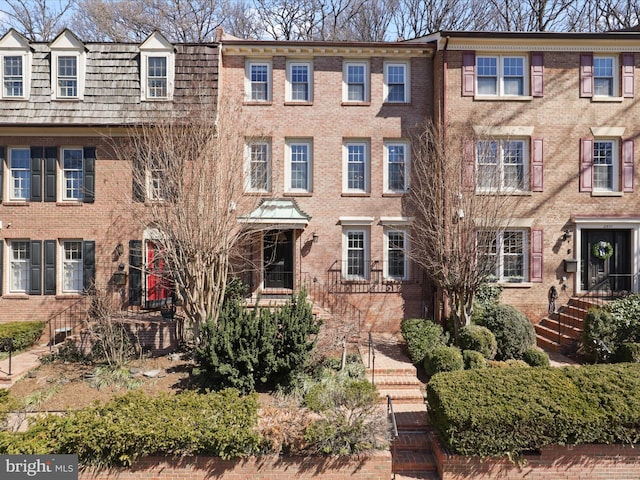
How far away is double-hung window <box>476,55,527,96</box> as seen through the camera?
45.5 feet

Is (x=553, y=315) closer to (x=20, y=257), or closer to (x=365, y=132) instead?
(x=365, y=132)

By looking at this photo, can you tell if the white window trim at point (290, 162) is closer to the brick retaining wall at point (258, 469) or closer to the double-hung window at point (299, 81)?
the double-hung window at point (299, 81)

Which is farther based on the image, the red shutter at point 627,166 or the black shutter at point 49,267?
the red shutter at point 627,166

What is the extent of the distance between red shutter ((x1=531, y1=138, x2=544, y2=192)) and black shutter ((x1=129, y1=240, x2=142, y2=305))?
14059 millimetres

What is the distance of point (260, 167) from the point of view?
46.3 ft

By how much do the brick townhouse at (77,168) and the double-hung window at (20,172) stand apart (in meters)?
0.03

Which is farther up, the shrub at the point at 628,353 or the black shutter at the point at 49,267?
the black shutter at the point at 49,267

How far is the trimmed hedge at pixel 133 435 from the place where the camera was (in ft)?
20.3

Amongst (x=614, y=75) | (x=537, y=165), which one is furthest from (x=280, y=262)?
(x=614, y=75)

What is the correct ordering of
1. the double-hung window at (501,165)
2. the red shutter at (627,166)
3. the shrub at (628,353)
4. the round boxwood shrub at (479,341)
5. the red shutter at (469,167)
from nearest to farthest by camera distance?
1. the shrub at (628,353)
2. the round boxwood shrub at (479,341)
3. the red shutter at (469,167)
4. the double-hung window at (501,165)
5. the red shutter at (627,166)

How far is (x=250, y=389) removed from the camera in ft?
28.2

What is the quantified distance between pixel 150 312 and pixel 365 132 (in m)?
9.76

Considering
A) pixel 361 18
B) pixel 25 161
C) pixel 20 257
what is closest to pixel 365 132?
pixel 25 161

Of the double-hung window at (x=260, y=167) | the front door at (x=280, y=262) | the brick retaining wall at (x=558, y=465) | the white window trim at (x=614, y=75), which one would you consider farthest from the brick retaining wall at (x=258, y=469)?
the white window trim at (x=614, y=75)
